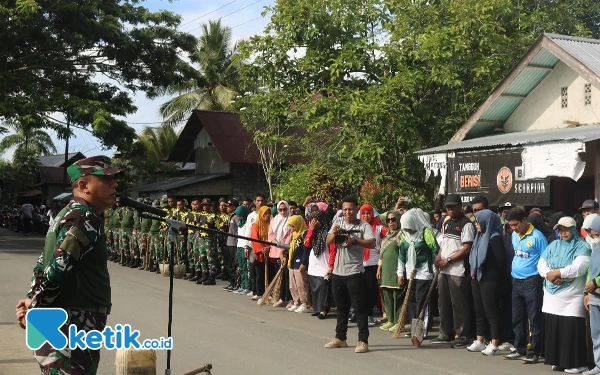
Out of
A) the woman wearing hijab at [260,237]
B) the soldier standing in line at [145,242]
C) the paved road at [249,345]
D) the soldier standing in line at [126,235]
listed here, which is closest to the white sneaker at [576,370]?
the paved road at [249,345]

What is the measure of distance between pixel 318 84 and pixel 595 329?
13.9m

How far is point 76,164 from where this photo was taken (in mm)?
4922

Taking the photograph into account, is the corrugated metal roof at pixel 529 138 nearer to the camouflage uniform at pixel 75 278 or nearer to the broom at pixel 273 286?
the broom at pixel 273 286

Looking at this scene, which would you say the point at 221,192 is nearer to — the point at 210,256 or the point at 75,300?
the point at 210,256

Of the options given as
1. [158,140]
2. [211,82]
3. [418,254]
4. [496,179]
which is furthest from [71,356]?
[158,140]

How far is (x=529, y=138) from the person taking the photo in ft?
52.3

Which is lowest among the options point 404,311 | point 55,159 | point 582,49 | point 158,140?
point 404,311

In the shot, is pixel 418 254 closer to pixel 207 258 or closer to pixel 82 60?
pixel 207 258

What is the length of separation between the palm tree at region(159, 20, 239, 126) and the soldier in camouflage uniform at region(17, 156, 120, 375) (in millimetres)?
39901

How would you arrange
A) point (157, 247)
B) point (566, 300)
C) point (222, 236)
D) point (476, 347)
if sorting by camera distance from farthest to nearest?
point (157, 247) < point (222, 236) < point (476, 347) < point (566, 300)

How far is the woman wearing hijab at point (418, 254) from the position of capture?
11.4 m

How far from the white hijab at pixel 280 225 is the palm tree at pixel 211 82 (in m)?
29.9

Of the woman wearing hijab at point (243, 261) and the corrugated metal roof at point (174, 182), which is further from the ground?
the corrugated metal roof at point (174, 182)

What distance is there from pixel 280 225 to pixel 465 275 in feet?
16.3
